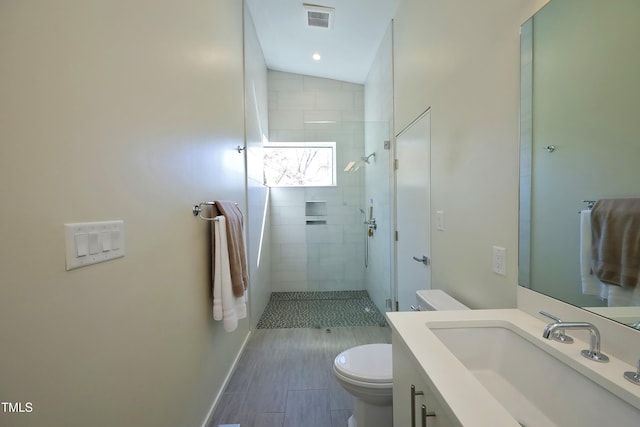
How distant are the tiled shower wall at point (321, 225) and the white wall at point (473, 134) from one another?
1.38 meters

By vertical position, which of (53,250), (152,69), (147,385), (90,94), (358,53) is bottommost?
(147,385)

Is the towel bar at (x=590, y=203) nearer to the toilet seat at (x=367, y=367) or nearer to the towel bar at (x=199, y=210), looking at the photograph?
the toilet seat at (x=367, y=367)

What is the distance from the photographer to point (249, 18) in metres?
2.65

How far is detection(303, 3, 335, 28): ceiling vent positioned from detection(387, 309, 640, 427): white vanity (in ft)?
9.02


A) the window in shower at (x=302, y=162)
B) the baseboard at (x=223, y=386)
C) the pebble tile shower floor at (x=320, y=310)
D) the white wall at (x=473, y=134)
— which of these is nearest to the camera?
the white wall at (x=473, y=134)

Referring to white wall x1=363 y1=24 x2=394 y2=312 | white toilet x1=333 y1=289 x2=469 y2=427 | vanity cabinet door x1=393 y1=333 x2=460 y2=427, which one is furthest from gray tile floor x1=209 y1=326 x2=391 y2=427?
vanity cabinet door x1=393 y1=333 x2=460 y2=427

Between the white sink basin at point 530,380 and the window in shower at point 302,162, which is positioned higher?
the window in shower at point 302,162

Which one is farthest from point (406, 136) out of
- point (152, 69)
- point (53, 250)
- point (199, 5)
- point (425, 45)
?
point (53, 250)

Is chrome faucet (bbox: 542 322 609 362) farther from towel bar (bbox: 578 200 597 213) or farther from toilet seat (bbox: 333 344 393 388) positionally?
toilet seat (bbox: 333 344 393 388)

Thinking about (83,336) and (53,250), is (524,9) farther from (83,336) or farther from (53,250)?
(83,336)

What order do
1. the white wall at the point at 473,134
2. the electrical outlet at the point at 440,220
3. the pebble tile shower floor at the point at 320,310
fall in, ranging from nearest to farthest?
1. the white wall at the point at 473,134
2. the electrical outlet at the point at 440,220
3. the pebble tile shower floor at the point at 320,310

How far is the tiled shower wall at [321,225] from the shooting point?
10.8 feet

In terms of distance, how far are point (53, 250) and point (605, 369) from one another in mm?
1428

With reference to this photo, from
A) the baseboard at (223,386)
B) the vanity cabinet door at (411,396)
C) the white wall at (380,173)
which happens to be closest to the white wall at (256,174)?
the baseboard at (223,386)
